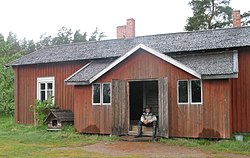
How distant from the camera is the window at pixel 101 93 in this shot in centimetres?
1819

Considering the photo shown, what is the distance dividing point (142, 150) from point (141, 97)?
24.6 ft

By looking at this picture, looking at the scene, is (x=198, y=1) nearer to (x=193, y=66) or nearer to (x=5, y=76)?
(x=5, y=76)

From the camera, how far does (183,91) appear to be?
16359 mm

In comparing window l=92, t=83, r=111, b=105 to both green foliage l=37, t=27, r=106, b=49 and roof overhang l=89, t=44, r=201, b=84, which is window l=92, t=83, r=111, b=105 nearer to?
roof overhang l=89, t=44, r=201, b=84

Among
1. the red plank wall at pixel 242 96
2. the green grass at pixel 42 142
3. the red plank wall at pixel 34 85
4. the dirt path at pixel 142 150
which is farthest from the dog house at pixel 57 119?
the red plank wall at pixel 242 96

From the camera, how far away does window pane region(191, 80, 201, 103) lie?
52.3 ft

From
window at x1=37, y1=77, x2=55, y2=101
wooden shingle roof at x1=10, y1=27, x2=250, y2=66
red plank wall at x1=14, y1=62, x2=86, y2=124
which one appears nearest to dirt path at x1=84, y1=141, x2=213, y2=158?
wooden shingle roof at x1=10, y1=27, x2=250, y2=66

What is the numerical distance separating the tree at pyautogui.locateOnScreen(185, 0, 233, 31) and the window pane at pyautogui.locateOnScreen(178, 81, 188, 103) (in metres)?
26.7

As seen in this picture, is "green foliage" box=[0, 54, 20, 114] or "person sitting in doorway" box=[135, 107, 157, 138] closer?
"person sitting in doorway" box=[135, 107, 157, 138]

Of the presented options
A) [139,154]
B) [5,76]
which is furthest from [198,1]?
[139,154]

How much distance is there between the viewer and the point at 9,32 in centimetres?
6831

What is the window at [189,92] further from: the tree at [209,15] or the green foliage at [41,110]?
the tree at [209,15]

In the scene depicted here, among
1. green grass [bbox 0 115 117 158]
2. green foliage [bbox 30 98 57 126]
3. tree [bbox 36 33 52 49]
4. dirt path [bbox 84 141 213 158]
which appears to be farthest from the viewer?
tree [bbox 36 33 52 49]

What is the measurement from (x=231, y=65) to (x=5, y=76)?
2194 cm
